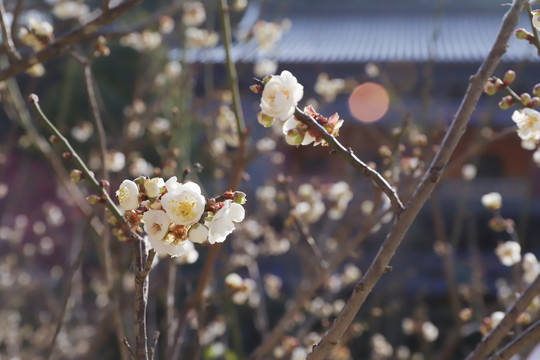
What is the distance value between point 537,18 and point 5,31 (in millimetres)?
1149

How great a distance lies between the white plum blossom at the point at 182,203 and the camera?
0.80 m

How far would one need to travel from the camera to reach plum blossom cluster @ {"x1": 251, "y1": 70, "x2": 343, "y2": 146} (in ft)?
2.59

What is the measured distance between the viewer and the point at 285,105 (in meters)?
0.79

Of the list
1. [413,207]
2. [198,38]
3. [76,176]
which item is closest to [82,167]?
[76,176]

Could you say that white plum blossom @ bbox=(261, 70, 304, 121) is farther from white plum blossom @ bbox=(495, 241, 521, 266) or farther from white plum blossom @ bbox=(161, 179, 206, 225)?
white plum blossom @ bbox=(495, 241, 521, 266)

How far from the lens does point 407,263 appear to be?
26.6 feet

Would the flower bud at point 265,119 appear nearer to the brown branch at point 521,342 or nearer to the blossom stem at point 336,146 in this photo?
the blossom stem at point 336,146

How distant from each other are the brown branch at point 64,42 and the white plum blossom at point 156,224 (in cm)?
75

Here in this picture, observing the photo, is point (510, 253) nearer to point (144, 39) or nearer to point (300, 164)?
point (144, 39)

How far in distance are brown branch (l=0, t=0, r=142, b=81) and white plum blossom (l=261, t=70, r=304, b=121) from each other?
28.8 inches

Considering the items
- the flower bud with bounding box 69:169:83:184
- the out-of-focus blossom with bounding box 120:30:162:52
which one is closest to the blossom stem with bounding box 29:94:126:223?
the flower bud with bounding box 69:169:83:184

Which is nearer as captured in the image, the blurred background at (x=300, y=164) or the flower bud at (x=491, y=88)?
the flower bud at (x=491, y=88)

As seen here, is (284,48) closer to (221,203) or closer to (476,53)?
(476,53)

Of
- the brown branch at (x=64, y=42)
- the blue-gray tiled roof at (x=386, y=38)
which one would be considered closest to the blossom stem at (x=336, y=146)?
the brown branch at (x=64, y=42)
